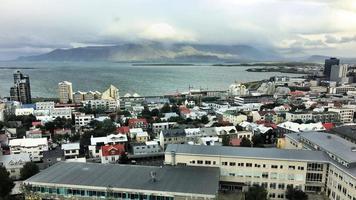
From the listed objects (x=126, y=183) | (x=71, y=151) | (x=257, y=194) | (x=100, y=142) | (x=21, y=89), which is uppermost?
(x=21, y=89)

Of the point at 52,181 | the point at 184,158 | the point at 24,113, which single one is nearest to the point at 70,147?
the point at 52,181

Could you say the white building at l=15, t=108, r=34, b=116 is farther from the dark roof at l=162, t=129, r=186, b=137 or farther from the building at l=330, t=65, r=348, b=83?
the building at l=330, t=65, r=348, b=83

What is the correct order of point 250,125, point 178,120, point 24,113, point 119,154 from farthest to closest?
point 24,113
point 178,120
point 250,125
point 119,154

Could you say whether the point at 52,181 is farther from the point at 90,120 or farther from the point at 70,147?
the point at 90,120

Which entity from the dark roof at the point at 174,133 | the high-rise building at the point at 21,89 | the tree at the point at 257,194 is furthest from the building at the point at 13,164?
the high-rise building at the point at 21,89

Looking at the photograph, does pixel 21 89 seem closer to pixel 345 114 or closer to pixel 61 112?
pixel 61 112

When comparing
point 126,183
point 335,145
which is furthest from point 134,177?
point 335,145
